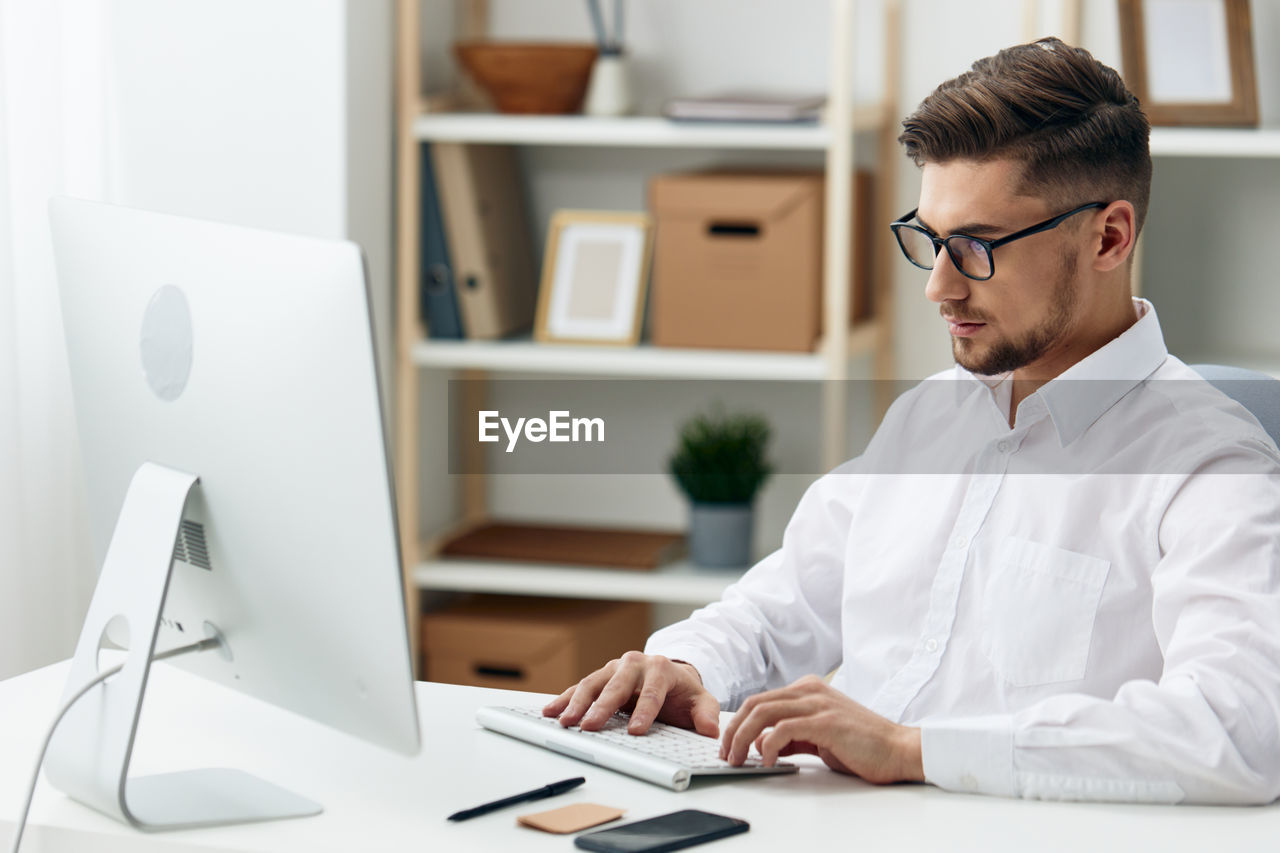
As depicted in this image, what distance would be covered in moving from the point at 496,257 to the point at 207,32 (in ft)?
2.07

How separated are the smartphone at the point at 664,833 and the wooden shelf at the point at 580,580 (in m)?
1.51

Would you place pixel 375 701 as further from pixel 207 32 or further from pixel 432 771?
pixel 207 32

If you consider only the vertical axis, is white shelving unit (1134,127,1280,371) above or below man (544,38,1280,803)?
above

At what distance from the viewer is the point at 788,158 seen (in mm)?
2836

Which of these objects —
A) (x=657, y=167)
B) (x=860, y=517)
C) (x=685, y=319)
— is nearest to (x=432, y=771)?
(x=860, y=517)

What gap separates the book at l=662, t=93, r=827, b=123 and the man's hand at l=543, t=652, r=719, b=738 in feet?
4.44

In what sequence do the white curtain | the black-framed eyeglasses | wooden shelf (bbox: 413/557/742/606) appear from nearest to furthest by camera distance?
the black-framed eyeglasses → the white curtain → wooden shelf (bbox: 413/557/742/606)

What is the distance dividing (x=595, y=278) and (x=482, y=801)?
5.47 ft

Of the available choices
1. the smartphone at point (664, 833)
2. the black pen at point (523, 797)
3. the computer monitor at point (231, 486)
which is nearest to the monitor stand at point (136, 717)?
the computer monitor at point (231, 486)

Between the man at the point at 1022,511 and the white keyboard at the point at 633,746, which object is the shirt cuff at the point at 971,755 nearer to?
the man at the point at 1022,511

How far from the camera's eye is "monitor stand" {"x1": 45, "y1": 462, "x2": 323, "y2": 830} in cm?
106

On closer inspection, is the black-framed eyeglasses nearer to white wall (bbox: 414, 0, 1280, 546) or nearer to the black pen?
the black pen

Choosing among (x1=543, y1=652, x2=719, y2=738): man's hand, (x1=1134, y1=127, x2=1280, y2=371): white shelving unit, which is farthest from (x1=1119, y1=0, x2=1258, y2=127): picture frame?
(x1=543, y1=652, x2=719, y2=738): man's hand

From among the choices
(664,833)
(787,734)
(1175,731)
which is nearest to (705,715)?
(787,734)
